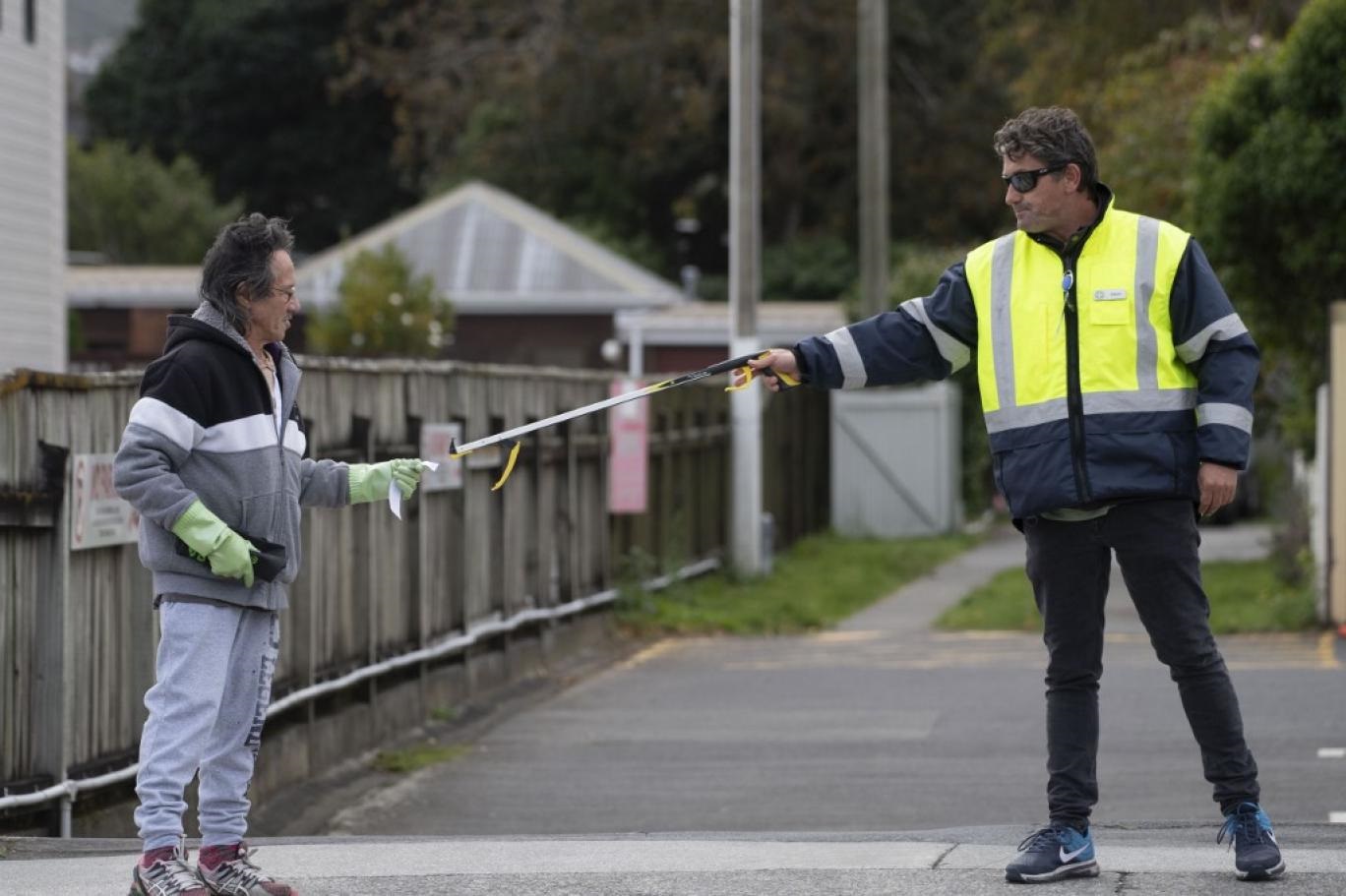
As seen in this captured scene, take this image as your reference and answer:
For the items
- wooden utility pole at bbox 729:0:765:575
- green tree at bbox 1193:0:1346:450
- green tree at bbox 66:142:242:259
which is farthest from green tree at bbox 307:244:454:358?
green tree at bbox 66:142:242:259

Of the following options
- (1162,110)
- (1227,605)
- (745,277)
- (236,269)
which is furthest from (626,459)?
(236,269)

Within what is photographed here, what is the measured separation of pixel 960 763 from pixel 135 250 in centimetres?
4645

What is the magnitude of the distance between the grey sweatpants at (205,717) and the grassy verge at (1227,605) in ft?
32.4

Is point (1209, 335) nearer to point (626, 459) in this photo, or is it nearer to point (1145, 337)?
point (1145, 337)

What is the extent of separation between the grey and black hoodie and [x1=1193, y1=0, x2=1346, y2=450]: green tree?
11.1 meters

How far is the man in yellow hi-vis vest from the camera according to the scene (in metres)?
5.64

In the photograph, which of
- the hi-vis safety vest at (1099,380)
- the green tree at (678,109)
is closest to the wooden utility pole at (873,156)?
the green tree at (678,109)

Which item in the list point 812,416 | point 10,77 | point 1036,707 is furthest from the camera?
point 812,416

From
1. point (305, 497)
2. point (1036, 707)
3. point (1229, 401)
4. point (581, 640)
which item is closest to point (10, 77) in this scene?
point (581, 640)

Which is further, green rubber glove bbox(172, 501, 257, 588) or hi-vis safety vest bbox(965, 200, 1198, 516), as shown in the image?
hi-vis safety vest bbox(965, 200, 1198, 516)

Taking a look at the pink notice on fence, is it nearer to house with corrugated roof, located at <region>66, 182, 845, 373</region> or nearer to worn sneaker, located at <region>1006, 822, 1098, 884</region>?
worn sneaker, located at <region>1006, 822, 1098, 884</region>

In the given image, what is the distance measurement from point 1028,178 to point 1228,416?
0.80 meters

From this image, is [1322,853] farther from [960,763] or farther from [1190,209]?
[1190,209]

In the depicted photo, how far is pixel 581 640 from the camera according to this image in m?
15.1
